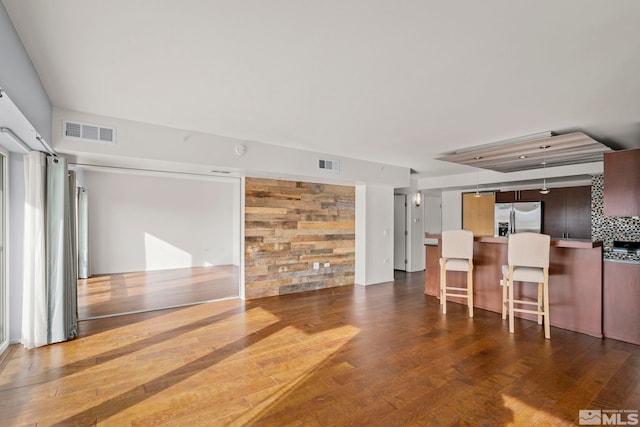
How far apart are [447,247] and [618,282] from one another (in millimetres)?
1953

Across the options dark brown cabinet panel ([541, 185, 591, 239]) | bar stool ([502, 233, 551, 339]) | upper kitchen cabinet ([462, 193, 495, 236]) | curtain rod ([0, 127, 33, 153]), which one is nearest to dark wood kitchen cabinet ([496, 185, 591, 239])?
dark brown cabinet panel ([541, 185, 591, 239])

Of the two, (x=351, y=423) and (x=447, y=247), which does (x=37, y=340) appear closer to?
(x=351, y=423)

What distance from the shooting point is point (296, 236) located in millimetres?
5914

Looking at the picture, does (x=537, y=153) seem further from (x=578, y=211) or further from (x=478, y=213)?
(x=478, y=213)

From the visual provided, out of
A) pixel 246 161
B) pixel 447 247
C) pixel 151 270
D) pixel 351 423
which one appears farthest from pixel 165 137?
pixel 151 270

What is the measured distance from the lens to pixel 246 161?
480 cm

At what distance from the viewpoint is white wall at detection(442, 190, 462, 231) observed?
332 inches

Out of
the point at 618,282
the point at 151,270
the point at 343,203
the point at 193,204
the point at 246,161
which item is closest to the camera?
the point at 618,282

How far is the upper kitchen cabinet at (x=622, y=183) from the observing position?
3826mm

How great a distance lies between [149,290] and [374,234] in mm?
4575

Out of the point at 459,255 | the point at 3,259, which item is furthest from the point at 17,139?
the point at 459,255

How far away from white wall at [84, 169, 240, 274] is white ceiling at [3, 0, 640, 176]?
4.13 m

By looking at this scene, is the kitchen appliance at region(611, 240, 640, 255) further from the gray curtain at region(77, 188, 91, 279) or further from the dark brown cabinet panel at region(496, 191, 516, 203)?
the gray curtain at region(77, 188, 91, 279)

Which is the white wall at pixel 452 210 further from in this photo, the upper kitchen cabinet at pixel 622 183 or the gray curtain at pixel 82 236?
the gray curtain at pixel 82 236
